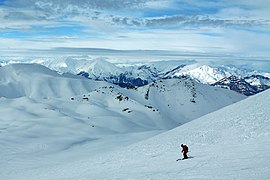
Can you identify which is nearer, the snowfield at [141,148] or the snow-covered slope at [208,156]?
the snow-covered slope at [208,156]

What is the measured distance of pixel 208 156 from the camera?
23.2 meters

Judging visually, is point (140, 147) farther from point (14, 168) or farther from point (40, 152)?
point (40, 152)

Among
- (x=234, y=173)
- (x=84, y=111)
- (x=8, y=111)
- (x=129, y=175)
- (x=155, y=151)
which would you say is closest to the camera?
(x=234, y=173)

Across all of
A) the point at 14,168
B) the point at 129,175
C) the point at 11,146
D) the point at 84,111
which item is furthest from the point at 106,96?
the point at 129,175

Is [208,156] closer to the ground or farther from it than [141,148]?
farther from it

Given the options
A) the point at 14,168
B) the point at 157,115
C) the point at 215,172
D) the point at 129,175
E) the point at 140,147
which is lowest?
the point at 157,115

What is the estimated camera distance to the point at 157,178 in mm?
18422

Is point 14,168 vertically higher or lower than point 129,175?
lower

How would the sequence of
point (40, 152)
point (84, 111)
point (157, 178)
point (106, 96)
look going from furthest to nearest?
point (106, 96) → point (84, 111) → point (40, 152) → point (157, 178)

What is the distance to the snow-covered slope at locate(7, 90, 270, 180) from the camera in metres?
17.9

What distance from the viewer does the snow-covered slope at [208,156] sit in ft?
58.6

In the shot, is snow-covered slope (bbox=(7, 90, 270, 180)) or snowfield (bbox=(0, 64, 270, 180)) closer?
snow-covered slope (bbox=(7, 90, 270, 180))

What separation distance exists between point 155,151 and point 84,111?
103 m

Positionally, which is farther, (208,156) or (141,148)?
(141,148)
